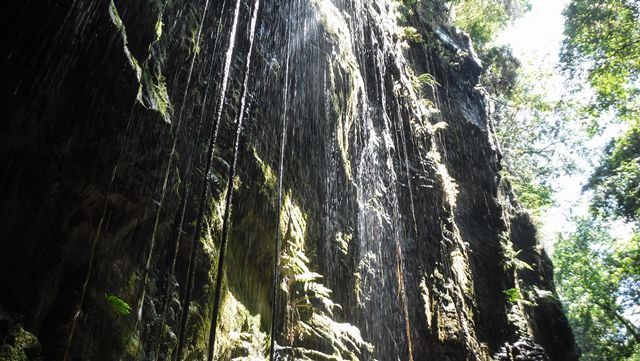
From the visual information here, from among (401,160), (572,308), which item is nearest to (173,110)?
(401,160)

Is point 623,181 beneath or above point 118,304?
above

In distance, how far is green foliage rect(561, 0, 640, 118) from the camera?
17859 millimetres

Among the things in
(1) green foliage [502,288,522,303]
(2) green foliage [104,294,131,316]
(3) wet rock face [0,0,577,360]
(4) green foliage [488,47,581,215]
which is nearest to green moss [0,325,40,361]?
(3) wet rock face [0,0,577,360]

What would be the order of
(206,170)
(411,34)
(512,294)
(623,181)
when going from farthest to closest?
1. (623,181)
2. (411,34)
3. (512,294)
4. (206,170)

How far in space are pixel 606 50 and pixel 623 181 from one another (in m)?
6.13

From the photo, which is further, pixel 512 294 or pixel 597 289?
pixel 597 289

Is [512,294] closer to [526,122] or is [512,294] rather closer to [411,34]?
[411,34]

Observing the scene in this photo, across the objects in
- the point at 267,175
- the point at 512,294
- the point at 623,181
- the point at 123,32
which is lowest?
the point at 123,32

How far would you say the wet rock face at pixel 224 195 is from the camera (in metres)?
3.60

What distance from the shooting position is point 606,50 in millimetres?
18531

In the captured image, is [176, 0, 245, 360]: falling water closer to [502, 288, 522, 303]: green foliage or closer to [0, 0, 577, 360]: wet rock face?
[0, 0, 577, 360]: wet rock face

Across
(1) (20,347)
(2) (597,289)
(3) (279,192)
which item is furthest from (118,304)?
(2) (597,289)

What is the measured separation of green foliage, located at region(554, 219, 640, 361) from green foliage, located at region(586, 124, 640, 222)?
1672 millimetres

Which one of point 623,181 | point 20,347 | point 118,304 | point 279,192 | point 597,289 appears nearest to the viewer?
point 20,347
